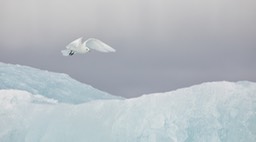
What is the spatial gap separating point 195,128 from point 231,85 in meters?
Result: 1.54

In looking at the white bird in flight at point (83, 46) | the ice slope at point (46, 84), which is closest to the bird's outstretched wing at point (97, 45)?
the white bird in flight at point (83, 46)

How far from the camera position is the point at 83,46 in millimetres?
15938

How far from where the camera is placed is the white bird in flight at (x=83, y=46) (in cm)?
1556

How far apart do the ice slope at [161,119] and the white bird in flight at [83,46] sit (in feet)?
11.2

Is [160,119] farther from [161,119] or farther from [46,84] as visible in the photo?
[46,84]

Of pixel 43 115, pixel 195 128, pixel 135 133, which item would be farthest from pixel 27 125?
pixel 195 128

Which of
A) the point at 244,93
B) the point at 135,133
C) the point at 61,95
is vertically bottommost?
the point at 135,133

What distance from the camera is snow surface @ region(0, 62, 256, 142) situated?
695 inches

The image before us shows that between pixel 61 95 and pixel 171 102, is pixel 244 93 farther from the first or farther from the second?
pixel 61 95

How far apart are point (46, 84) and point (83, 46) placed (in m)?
15.2

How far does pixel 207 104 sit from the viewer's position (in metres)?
17.9

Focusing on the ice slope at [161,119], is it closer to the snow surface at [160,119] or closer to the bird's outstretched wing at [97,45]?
the snow surface at [160,119]

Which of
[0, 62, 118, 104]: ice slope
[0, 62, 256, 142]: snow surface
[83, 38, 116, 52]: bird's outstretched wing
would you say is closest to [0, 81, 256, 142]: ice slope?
[0, 62, 256, 142]: snow surface

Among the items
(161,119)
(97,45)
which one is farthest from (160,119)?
(97,45)
